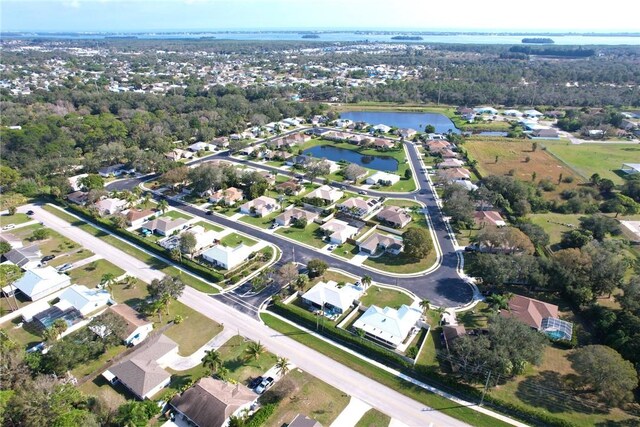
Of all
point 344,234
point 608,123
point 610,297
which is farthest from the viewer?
point 608,123

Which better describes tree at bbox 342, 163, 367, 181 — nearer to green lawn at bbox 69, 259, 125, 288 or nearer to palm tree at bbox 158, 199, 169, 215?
palm tree at bbox 158, 199, 169, 215

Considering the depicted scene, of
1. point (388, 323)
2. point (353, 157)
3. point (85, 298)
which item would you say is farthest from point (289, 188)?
point (85, 298)

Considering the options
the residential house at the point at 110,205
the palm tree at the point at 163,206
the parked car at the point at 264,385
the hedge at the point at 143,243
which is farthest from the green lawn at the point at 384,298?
the residential house at the point at 110,205

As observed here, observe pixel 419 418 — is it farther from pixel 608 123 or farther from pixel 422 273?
pixel 608 123

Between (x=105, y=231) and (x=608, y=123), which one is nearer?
(x=105, y=231)

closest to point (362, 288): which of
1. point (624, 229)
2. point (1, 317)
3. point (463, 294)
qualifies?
point (463, 294)

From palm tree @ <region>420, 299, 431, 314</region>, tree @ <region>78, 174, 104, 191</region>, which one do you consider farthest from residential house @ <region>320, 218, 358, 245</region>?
tree @ <region>78, 174, 104, 191</region>

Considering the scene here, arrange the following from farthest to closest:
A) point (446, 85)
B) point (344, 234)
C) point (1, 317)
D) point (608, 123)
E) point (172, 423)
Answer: point (446, 85) → point (608, 123) → point (344, 234) → point (1, 317) → point (172, 423)
